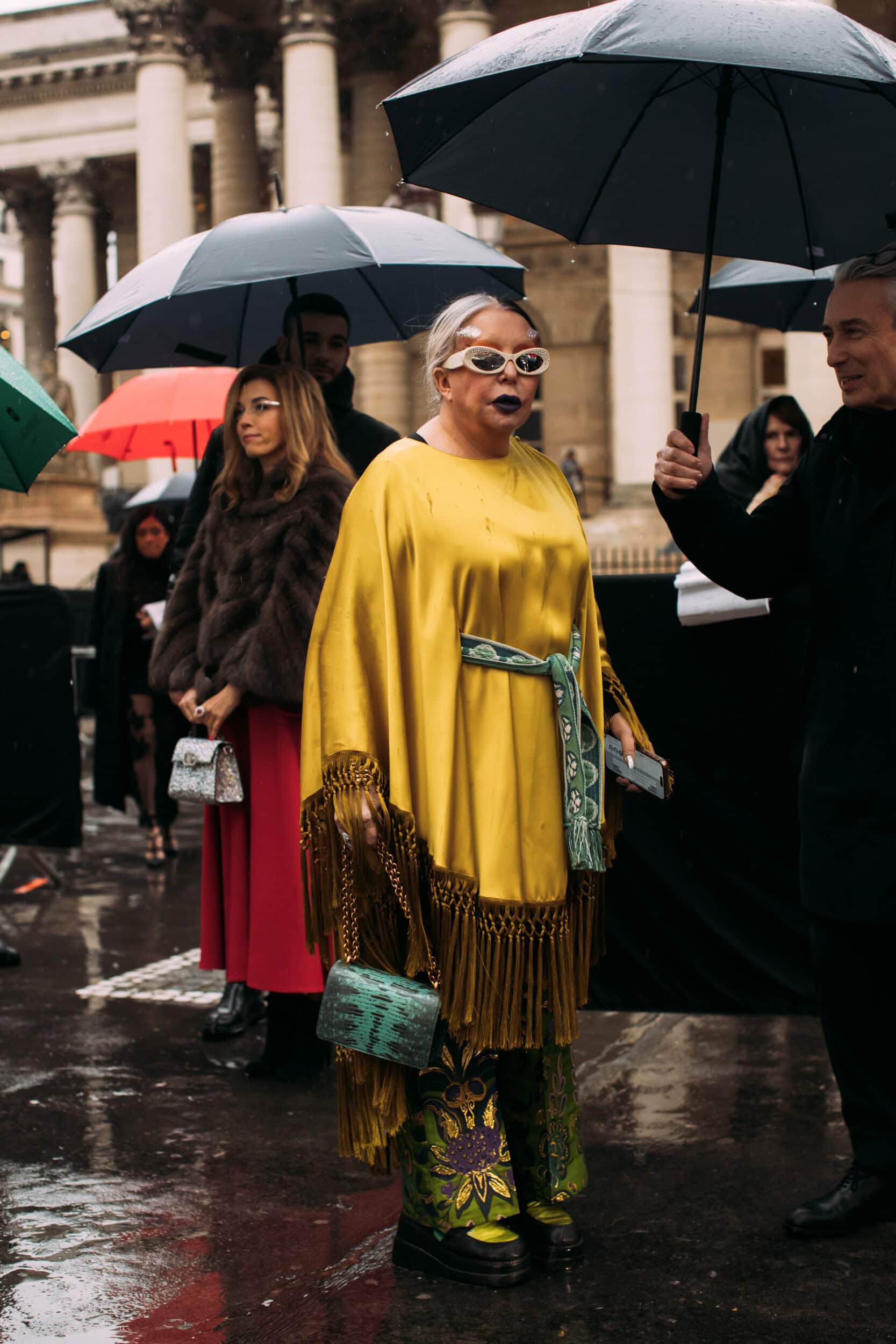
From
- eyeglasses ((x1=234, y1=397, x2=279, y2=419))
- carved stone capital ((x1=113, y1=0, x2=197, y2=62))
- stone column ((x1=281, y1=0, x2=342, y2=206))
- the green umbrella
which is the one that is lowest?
the green umbrella

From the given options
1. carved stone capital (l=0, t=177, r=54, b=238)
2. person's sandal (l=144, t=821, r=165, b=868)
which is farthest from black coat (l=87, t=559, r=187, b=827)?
carved stone capital (l=0, t=177, r=54, b=238)

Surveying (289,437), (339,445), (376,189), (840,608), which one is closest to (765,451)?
(339,445)

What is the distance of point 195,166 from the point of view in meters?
47.8

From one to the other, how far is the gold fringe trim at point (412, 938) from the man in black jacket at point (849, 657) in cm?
→ 71

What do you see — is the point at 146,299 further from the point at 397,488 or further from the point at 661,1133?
the point at 661,1133

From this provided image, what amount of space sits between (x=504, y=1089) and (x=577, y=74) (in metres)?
2.35

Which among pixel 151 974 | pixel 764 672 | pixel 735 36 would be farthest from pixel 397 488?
pixel 151 974

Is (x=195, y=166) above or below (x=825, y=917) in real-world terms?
above

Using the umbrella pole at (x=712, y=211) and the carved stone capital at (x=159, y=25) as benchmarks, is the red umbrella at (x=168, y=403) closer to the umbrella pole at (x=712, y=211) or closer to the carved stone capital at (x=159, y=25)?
the umbrella pole at (x=712, y=211)

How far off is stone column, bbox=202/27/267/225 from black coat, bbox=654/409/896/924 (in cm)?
3227

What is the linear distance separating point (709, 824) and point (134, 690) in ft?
17.1

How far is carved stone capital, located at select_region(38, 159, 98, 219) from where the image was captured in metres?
49.2

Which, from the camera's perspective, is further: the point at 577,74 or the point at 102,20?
the point at 102,20

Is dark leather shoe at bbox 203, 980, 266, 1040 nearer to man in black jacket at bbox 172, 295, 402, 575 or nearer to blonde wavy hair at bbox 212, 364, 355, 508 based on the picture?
man in black jacket at bbox 172, 295, 402, 575
